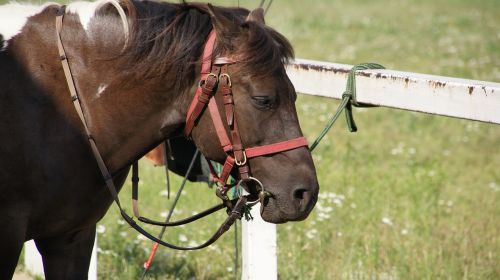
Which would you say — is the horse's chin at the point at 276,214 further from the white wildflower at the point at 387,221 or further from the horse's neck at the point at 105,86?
the white wildflower at the point at 387,221

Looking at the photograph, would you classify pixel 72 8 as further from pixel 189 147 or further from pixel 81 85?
pixel 189 147

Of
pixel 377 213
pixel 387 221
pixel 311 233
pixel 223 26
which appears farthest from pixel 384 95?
pixel 377 213

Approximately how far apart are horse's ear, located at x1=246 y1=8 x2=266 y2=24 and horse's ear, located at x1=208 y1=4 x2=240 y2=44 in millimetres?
120

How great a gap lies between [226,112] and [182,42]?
0.35m

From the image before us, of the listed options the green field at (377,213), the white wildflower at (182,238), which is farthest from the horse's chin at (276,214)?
the white wildflower at (182,238)

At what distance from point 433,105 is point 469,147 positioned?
17.7 ft

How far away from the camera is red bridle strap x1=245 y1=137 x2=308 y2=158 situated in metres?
3.27

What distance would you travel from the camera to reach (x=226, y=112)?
3262 mm

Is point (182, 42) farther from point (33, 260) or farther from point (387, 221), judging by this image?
point (387, 221)

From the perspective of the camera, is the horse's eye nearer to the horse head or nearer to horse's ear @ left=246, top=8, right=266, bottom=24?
the horse head

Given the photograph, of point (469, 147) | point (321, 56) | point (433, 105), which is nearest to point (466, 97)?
point (433, 105)

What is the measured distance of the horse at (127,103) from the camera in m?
3.28

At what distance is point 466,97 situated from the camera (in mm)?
3742

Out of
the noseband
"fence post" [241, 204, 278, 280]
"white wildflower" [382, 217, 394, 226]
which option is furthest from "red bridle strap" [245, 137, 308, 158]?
"white wildflower" [382, 217, 394, 226]
